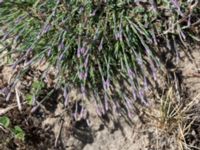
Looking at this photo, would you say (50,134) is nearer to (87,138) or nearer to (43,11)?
(87,138)

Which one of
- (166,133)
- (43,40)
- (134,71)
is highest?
(43,40)

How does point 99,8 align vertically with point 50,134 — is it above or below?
above

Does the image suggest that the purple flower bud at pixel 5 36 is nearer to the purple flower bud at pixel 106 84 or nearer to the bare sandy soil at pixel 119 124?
the bare sandy soil at pixel 119 124

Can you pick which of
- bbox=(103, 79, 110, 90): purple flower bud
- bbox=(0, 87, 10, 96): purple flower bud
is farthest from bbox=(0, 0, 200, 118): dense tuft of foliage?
bbox=(0, 87, 10, 96): purple flower bud

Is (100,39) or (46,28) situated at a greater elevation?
(46,28)

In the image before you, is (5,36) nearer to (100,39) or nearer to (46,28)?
(46,28)

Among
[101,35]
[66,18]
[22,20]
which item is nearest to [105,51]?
[101,35]

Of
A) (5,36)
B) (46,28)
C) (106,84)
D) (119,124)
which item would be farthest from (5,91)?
(119,124)

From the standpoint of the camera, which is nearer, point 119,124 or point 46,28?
point 46,28
